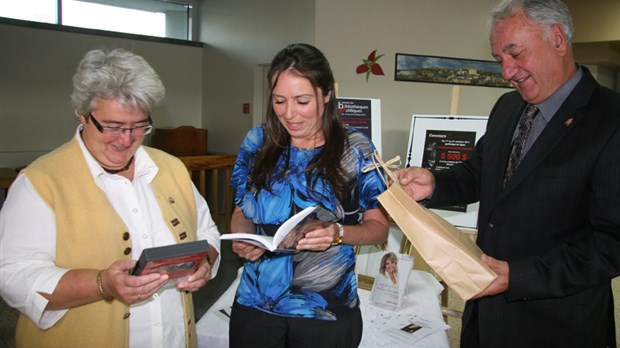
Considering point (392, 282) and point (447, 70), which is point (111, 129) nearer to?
point (392, 282)

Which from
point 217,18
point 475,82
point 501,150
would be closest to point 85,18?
point 217,18

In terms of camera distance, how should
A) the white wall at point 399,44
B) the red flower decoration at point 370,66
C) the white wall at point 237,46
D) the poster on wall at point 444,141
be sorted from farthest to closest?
the white wall at point 237,46 → the red flower decoration at point 370,66 → the white wall at point 399,44 → the poster on wall at point 444,141

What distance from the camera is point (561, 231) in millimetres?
1334

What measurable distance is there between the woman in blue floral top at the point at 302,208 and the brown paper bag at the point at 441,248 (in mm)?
191

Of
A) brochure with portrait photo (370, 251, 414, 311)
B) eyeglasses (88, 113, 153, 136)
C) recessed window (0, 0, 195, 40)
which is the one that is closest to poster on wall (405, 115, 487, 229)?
brochure with portrait photo (370, 251, 414, 311)

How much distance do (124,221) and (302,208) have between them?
53 centimetres

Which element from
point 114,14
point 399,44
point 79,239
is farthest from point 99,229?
point 114,14

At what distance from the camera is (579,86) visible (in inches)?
53.7

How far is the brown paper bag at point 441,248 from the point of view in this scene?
1.22 m

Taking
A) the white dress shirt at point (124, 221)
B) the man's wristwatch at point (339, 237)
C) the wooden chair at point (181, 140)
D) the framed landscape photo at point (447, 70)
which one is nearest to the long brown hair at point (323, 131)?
the man's wristwatch at point (339, 237)

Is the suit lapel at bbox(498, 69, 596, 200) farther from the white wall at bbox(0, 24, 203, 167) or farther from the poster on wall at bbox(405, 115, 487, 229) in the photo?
the white wall at bbox(0, 24, 203, 167)

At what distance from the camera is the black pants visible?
1379mm

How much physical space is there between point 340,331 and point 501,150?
81 cm

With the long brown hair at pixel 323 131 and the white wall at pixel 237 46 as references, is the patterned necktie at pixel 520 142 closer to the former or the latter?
the long brown hair at pixel 323 131
